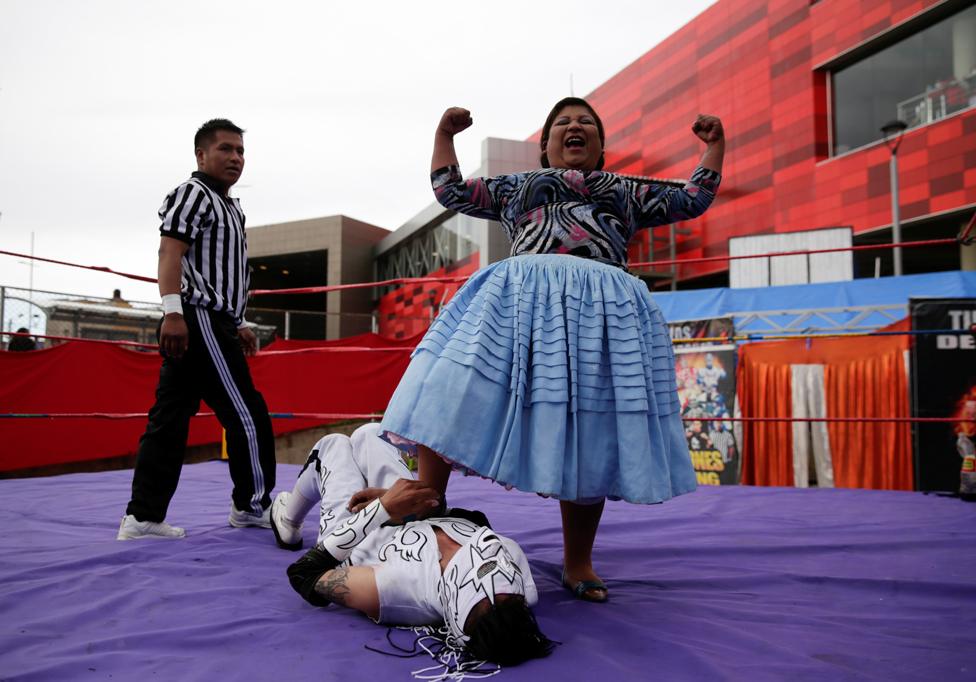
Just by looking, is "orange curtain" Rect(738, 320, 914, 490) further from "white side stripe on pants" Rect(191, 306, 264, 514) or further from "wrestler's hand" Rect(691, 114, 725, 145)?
"white side stripe on pants" Rect(191, 306, 264, 514)

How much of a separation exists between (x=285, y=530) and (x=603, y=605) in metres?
0.99

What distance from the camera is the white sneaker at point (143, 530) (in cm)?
209

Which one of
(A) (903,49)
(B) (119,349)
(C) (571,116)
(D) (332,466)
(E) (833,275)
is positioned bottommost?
(D) (332,466)

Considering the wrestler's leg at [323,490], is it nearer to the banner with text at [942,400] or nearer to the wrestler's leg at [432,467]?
the wrestler's leg at [432,467]

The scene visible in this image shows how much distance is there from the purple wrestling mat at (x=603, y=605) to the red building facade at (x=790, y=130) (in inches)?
308

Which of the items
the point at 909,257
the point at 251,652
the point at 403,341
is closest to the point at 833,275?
the point at 909,257

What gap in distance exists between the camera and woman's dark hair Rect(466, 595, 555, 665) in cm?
109

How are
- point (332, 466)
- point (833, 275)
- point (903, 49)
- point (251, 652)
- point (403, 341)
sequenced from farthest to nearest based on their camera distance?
point (903, 49)
point (833, 275)
point (403, 341)
point (332, 466)
point (251, 652)

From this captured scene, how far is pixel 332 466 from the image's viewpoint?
5.66 ft

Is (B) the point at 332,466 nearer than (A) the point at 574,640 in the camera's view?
No

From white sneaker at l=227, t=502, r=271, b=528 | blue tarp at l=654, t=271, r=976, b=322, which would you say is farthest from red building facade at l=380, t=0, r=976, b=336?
white sneaker at l=227, t=502, r=271, b=528

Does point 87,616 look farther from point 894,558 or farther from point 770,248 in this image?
point 770,248

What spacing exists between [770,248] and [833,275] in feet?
2.78

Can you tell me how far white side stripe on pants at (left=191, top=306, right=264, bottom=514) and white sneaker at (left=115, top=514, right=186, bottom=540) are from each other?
0.27 metres
